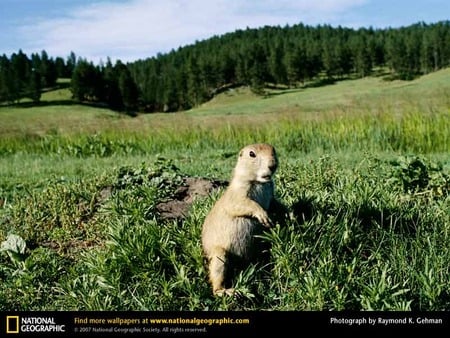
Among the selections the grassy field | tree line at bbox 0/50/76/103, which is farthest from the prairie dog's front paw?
tree line at bbox 0/50/76/103

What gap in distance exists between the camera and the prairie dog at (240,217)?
4379 mm

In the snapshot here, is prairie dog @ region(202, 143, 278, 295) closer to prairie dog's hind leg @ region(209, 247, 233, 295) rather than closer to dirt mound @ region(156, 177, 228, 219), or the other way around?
prairie dog's hind leg @ region(209, 247, 233, 295)

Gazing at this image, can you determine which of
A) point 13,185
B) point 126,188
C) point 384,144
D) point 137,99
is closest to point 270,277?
point 126,188

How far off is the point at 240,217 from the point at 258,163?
0.45 meters

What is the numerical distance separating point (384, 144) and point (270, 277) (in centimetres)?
967

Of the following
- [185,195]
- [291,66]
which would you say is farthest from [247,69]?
[185,195]

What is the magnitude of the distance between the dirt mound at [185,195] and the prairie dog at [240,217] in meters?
1.54

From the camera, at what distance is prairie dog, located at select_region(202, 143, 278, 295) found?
172 inches

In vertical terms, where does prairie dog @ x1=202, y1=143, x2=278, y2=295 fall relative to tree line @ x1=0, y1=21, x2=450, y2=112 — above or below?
below

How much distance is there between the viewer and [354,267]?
4348 millimetres

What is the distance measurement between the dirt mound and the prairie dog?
1540 millimetres
